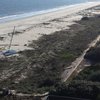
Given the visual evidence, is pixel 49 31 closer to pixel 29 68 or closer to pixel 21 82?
pixel 29 68

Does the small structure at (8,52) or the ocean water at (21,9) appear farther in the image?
the ocean water at (21,9)

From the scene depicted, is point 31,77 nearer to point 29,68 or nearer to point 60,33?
point 29,68

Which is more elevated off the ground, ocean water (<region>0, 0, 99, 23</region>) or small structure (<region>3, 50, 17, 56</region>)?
small structure (<region>3, 50, 17, 56</region>)

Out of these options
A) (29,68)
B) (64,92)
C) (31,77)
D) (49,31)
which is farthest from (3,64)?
(49,31)

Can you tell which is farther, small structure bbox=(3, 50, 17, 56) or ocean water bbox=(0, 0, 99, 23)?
ocean water bbox=(0, 0, 99, 23)

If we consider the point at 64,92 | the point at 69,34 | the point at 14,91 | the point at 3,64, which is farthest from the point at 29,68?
the point at 69,34

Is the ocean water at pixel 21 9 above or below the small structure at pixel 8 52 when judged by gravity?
below

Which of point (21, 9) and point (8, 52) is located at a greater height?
point (8, 52)

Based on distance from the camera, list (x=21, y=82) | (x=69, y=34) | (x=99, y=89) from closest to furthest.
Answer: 1. (x=99, y=89)
2. (x=21, y=82)
3. (x=69, y=34)

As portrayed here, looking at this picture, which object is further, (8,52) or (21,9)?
(21,9)

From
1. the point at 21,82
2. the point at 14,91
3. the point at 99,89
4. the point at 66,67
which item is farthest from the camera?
the point at 66,67

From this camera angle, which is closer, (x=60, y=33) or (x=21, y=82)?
(x=21, y=82)
